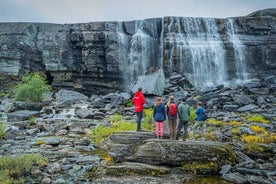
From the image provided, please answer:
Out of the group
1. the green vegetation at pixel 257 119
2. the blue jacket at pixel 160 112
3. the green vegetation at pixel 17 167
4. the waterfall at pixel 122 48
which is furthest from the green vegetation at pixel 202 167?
the waterfall at pixel 122 48

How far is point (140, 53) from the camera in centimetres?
4638

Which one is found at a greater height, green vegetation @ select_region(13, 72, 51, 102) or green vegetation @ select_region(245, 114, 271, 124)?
green vegetation @ select_region(13, 72, 51, 102)

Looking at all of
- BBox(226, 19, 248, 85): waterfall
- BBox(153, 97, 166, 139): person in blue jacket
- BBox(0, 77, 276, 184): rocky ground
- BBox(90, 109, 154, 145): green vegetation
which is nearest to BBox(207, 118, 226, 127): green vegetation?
BBox(0, 77, 276, 184): rocky ground

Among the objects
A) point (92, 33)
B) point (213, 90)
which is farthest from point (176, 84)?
point (92, 33)

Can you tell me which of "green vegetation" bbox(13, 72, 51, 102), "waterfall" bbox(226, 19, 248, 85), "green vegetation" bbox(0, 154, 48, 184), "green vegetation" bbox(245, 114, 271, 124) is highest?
"waterfall" bbox(226, 19, 248, 85)

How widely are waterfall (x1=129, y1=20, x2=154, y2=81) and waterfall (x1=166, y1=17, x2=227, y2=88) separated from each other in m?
3.38

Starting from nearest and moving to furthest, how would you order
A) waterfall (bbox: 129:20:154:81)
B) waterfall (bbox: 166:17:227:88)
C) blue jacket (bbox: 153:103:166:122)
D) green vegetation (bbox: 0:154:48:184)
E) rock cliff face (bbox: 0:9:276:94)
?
green vegetation (bbox: 0:154:48:184), blue jacket (bbox: 153:103:166:122), waterfall (bbox: 166:17:227:88), rock cliff face (bbox: 0:9:276:94), waterfall (bbox: 129:20:154:81)

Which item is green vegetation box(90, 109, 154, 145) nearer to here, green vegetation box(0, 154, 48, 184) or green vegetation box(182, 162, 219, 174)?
green vegetation box(0, 154, 48, 184)

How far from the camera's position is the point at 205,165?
1252 centimetres

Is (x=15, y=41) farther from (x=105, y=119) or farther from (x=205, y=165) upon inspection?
(x=205, y=165)

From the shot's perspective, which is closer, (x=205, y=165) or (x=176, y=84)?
(x=205, y=165)

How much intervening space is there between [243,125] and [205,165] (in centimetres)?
986

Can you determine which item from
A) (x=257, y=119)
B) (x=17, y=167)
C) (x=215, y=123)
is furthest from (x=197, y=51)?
(x=17, y=167)

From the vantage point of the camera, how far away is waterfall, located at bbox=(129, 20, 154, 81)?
46281mm
